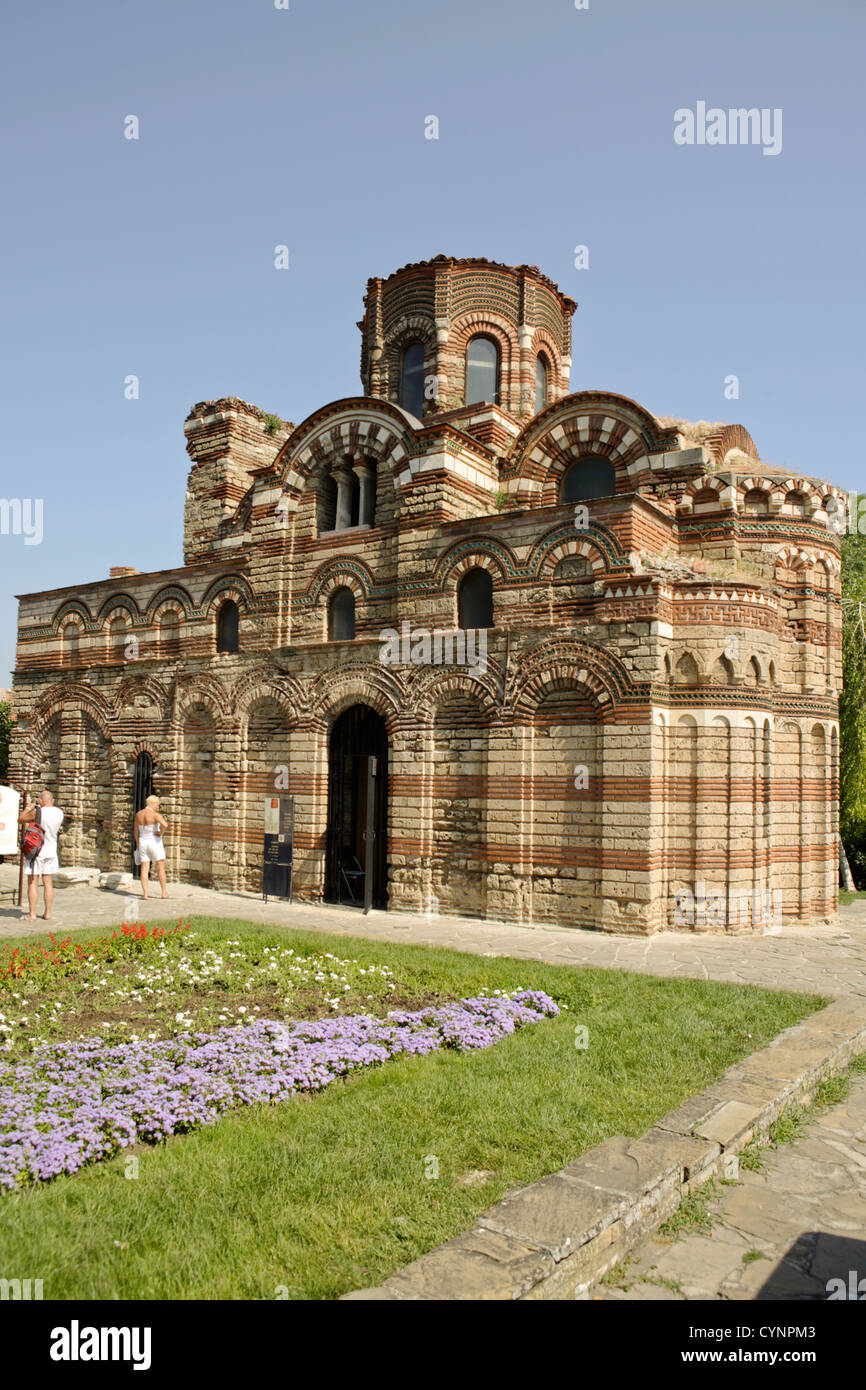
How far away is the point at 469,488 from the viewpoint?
1493 cm

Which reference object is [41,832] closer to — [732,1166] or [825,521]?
[732,1166]

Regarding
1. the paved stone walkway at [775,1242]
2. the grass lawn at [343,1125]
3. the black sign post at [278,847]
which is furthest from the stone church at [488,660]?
the paved stone walkway at [775,1242]

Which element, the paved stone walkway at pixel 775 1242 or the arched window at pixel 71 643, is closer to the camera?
the paved stone walkway at pixel 775 1242

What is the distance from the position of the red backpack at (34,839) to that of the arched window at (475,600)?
6.52 metres

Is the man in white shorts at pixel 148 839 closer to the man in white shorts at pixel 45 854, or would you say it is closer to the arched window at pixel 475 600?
the man in white shorts at pixel 45 854

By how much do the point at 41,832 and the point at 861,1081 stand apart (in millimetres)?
10040

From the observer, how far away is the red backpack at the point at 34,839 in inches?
488

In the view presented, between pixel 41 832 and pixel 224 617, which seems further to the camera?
pixel 224 617

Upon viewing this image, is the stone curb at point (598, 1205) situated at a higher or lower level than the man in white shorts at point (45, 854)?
lower

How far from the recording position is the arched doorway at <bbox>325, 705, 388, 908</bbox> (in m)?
15.3

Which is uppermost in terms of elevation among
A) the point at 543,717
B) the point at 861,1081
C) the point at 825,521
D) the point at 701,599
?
the point at 825,521

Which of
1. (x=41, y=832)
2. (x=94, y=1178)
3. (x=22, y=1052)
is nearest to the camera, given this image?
(x=94, y=1178)

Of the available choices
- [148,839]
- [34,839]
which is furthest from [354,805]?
[34,839]
